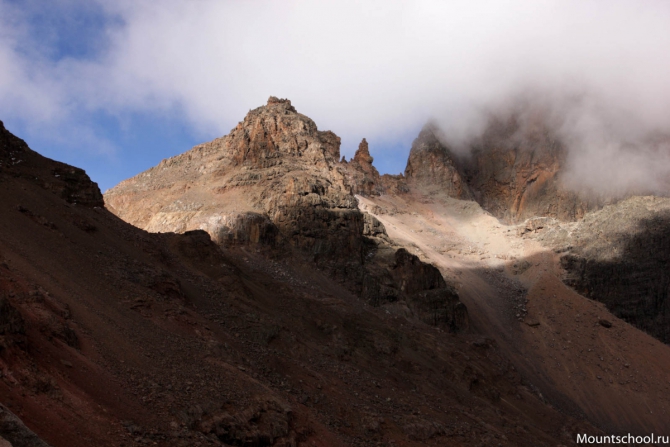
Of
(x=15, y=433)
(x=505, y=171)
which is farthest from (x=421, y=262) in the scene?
(x=505, y=171)

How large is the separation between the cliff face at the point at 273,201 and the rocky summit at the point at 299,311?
0.76ft

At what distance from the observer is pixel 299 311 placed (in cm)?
2917

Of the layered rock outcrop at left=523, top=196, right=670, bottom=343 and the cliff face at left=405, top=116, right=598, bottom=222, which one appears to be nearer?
the layered rock outcrop at left=523, top=196, right=670, bottom=343

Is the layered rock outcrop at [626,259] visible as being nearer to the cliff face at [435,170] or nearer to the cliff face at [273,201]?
the cliff face at [273,201]

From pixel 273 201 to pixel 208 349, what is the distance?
97.8 feet

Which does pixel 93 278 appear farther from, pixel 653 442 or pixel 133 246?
pixel 653 442

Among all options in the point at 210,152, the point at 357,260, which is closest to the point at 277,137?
the point at 210,152

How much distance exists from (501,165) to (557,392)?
211ft

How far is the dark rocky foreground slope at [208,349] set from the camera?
12117mm

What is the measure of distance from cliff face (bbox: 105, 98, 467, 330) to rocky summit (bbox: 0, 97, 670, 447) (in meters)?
0.23

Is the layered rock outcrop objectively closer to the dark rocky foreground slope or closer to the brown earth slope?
the brown earth slope

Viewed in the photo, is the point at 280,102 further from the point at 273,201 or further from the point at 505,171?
the point at 505,171

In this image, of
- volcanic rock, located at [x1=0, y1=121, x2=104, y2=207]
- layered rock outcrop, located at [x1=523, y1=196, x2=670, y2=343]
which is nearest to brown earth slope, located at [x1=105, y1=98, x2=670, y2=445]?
layered rock outcrop, located at [x1=523, y1=196, x2=670, y2=343]

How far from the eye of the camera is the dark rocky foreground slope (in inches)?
477
